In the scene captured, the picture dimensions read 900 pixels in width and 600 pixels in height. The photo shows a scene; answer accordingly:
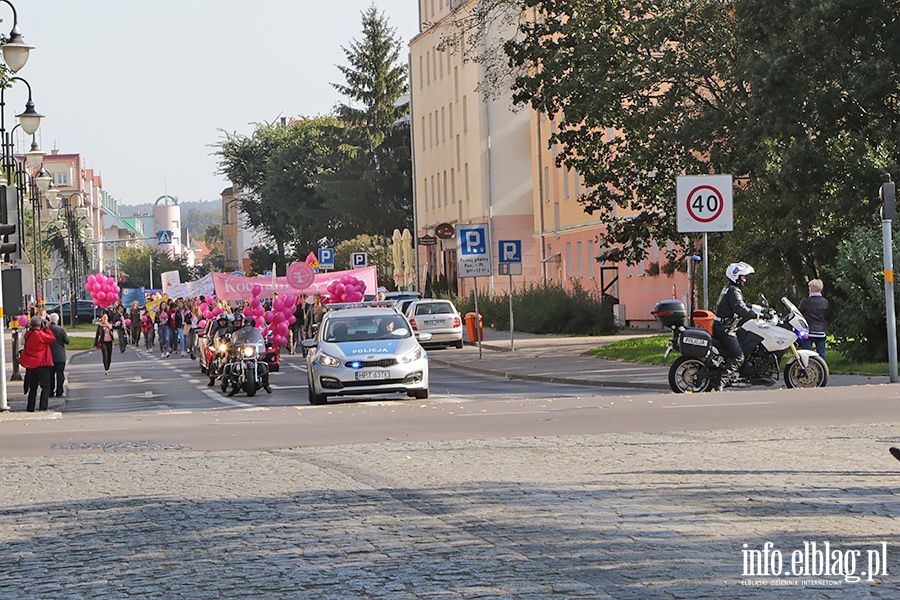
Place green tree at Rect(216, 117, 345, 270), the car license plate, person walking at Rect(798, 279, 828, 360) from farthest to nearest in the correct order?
green tree at Rect(216, 117, 345, 270), person walking at Rect(798, 279, 828, 360), the car license plate

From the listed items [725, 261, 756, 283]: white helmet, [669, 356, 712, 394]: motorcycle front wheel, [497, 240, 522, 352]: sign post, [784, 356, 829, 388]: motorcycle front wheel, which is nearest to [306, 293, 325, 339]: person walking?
[497, 240, 522, 352]: sign post

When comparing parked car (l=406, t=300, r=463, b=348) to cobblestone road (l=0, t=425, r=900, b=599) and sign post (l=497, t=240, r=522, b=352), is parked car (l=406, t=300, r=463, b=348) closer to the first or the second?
sign post (l=497, t=240, r=522, b=352)

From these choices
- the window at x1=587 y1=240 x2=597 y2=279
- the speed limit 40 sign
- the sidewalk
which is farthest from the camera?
the window at x1=587 y1=240 x2=597 y2=279

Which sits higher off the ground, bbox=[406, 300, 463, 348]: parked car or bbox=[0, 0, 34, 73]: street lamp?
bbox=[0, 0, 34, 73]: street lamp

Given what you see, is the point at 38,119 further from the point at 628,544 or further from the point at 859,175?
the point at 628,544

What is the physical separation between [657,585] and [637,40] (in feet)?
108

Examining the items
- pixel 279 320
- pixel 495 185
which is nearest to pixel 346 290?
pixel 279 320

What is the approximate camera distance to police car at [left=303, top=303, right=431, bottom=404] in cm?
2606

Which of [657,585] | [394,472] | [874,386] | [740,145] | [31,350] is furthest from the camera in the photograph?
[740,145]

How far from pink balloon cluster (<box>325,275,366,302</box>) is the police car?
28.6 m

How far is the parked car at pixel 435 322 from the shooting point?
50938 millimetres

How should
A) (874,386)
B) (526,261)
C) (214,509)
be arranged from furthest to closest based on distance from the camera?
(526,261) → (874,386) → (214,509)

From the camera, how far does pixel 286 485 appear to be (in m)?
13.5

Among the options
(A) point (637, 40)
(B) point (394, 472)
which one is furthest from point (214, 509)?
(A) point (637, 40)
